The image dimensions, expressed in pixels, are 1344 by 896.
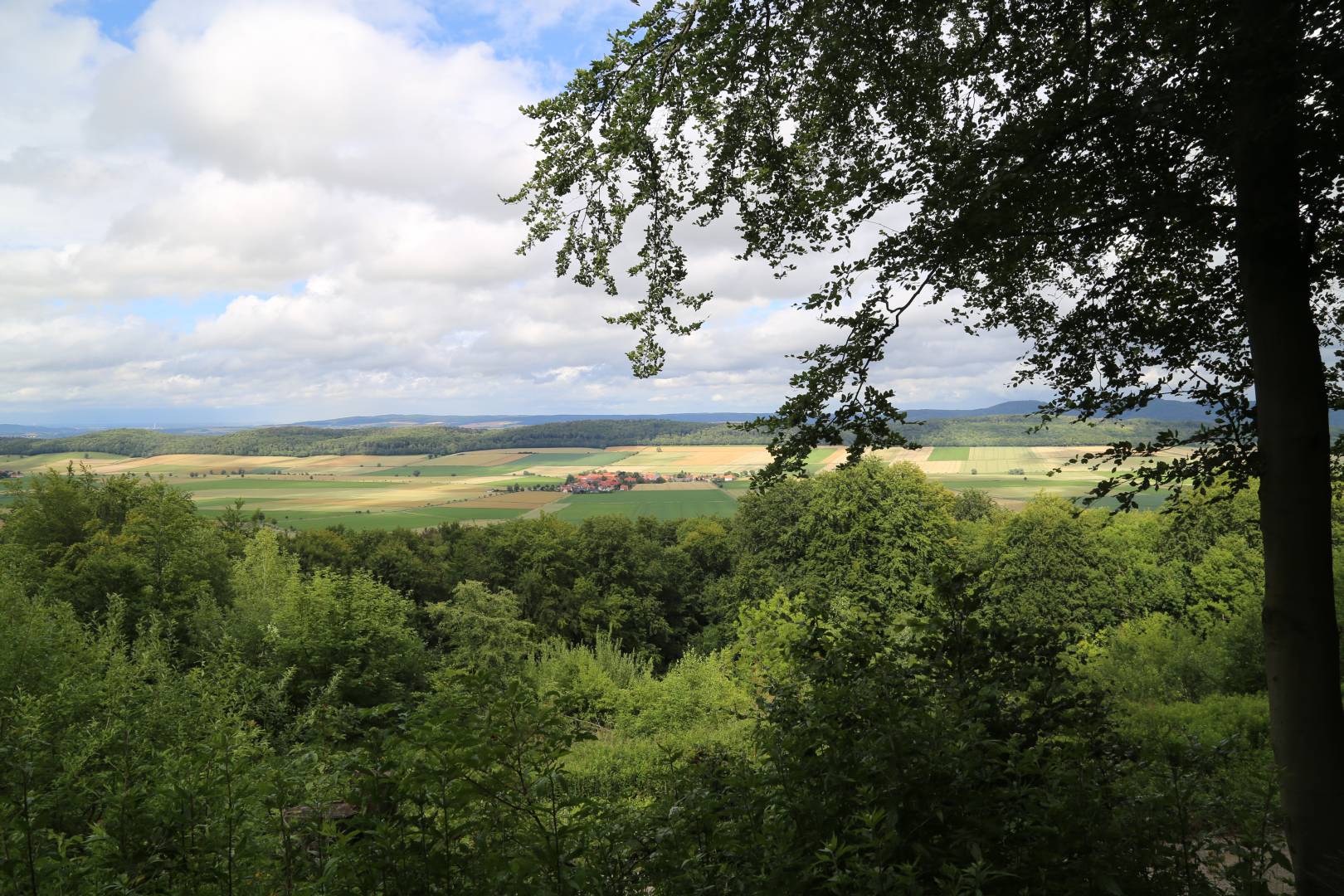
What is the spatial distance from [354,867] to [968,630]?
12.0 feet

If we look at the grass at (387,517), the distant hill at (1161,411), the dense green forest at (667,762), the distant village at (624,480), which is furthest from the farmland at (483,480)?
the dense green forest at (667,762)

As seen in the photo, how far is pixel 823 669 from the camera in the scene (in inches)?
171

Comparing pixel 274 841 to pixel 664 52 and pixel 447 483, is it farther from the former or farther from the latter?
pixel 447 483

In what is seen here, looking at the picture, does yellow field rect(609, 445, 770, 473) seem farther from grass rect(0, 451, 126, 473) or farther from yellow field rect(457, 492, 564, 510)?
grass rect(0, 451, 126, 473)

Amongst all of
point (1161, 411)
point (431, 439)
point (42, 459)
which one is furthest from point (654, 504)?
point (431, 439)

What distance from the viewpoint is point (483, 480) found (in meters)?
82.9

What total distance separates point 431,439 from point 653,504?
65928mm

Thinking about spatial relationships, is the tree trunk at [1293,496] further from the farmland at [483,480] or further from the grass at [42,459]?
the grass at [42,459]

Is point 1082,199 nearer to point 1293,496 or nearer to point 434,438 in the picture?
point 1293,496

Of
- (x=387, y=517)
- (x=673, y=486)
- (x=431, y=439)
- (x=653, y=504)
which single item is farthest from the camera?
(x=431, y=439)

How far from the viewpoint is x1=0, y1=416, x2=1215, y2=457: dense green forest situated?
220 feet

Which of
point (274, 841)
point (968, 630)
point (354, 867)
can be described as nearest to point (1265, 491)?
point (968, 630)

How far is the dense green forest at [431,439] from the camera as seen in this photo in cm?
6712

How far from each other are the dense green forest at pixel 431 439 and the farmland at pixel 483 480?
6.87 ft
